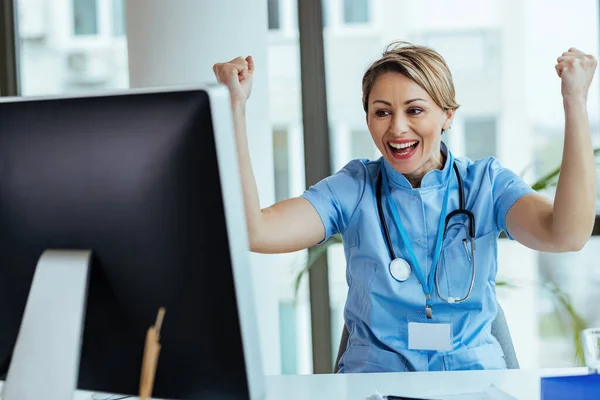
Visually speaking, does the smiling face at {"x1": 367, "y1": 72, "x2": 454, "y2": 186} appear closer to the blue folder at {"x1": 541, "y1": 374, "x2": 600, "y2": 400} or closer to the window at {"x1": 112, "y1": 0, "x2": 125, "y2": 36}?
the blue folder at {"x1": 541, "y1": 374, "x2": 600, "y2": 400}

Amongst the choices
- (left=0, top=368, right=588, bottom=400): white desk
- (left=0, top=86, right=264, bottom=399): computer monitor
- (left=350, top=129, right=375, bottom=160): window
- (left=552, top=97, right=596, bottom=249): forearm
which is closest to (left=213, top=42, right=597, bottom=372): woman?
(left=552, top=97, right=596, bottom=249): forearm

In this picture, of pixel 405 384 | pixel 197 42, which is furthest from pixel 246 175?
pixel 197 42

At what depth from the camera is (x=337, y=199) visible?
75.5 inches

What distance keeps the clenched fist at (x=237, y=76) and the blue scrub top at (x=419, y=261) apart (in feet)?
1.35

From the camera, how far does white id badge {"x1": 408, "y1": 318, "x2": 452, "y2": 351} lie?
168 cm

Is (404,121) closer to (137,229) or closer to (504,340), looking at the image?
(504,340)

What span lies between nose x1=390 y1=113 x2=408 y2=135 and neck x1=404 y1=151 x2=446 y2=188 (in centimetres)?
14

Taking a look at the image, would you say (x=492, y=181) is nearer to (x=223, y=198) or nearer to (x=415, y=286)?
(x=415, y=286)

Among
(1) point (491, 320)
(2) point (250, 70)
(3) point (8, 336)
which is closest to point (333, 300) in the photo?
(1) point (491, 320)

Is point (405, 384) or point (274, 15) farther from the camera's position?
point (274, 15)

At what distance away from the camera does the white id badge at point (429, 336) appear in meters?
1.68

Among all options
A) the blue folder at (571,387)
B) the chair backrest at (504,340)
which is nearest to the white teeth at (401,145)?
the chair backrest at (504,340)

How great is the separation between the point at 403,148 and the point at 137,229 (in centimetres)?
104

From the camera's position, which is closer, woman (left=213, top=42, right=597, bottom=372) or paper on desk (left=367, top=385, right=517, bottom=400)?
paper on desk (left=367, top=385, right=517, bottom=400)
